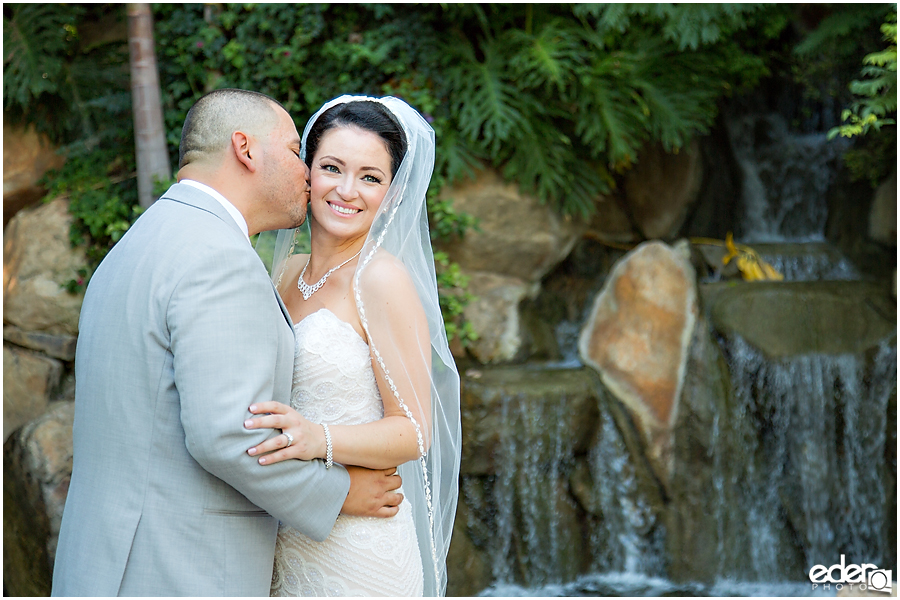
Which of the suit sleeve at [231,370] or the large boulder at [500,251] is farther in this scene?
the large boulder at [500,251]

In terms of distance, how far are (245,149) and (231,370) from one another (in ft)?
2.12

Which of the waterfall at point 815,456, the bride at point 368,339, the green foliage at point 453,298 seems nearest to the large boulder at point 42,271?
the green foliage at point 453,298

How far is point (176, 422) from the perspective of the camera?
1.72 metres

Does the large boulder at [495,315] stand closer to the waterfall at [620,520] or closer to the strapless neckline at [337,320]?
the waterfall at [620,520]

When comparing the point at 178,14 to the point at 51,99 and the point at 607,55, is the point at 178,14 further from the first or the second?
the point at 607,55

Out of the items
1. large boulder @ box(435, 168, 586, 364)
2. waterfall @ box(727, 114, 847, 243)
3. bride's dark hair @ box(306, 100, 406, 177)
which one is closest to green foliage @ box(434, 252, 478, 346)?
large boulder @ box(435, 168, 586, 364)

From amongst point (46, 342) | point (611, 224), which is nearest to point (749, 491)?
point (611, 224)

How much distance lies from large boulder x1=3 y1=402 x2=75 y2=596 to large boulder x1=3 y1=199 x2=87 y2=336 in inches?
38.5

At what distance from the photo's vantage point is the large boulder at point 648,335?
5.20 metres

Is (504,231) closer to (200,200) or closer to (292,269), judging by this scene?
(292,269)

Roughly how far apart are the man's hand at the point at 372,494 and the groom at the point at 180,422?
0.33 ft

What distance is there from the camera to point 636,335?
214 inches

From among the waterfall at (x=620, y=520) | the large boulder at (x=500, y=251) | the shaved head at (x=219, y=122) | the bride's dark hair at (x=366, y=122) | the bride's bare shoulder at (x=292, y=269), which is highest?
the large boulder at (x=500, y=251)

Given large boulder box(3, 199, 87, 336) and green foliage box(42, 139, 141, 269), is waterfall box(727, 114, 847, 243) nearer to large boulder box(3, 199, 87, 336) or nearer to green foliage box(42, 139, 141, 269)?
green foliage box(42, 139, 141, 269)
